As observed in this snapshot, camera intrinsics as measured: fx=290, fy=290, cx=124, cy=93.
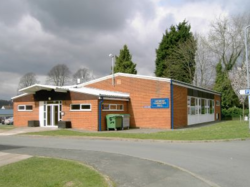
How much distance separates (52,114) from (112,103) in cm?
551

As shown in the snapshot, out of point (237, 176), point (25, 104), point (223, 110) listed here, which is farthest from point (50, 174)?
point (223, 110)

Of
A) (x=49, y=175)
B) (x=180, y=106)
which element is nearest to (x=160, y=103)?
(x=180, y=106)

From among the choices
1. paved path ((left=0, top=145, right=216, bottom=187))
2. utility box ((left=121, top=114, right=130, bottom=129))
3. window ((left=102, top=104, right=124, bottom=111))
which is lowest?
paved path ((left=0, top=145, right=216, bottom=187))

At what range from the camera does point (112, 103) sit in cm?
2508

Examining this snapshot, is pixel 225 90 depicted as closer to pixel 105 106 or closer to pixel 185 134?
pixel 105 106

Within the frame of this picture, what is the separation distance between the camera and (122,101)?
26500mm

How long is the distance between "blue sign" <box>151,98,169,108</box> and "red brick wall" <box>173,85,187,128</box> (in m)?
0.85

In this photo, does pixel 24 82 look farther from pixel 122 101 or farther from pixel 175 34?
pixel 122 101

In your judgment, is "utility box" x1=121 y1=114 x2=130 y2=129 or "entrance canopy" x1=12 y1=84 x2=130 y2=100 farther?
"utility box" x1=121 y1=114 x2=130 y2=129

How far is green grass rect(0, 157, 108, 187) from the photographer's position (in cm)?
636

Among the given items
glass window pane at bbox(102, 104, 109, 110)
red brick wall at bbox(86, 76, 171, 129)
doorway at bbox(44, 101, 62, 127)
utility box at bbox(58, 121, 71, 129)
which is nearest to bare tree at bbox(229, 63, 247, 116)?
red brick wall at bbox(86, 76, 171, 129)

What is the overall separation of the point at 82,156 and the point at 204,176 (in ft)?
14.9

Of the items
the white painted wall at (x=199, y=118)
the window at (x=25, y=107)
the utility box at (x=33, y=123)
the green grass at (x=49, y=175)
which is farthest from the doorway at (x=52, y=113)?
the green grass at (x=49, y=175)

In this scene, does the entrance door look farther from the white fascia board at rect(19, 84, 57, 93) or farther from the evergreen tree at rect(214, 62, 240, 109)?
the evergreen tree at rect(214, 62, 240, 109)
